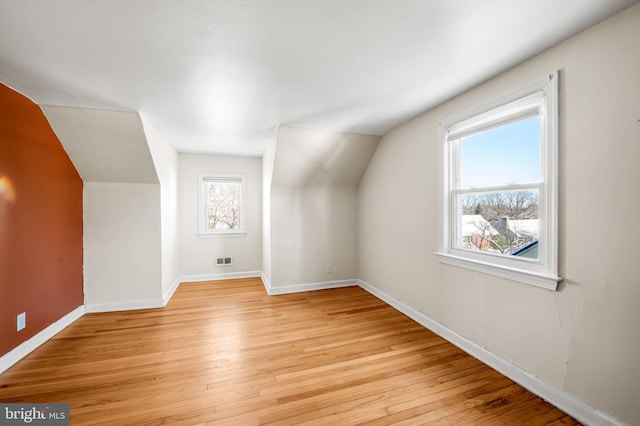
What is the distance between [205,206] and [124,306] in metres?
1.98

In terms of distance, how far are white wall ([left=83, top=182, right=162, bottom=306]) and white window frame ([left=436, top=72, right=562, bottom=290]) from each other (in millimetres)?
3504

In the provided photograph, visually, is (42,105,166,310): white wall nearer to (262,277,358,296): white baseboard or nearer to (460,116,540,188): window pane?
(262,277,358,296): white baseboard

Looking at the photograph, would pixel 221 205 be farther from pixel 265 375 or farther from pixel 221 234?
pixel 265 375

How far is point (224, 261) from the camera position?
460cm

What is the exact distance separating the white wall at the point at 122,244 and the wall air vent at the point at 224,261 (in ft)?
4.37

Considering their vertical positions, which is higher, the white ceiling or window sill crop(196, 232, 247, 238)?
the white ceiling

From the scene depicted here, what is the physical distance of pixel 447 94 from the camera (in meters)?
2.27

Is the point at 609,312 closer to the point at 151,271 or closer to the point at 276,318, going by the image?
the point at 276,318

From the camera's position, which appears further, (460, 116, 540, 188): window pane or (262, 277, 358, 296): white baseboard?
(262, 277, 358, 296): white baseboard

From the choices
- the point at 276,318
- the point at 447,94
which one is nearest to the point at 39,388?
the point at 276,318

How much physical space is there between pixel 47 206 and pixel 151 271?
4.09ft

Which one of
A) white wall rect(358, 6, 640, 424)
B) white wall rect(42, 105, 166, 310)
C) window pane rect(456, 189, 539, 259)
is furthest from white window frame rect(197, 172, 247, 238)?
white wall rect(358, 6, 640, 424)

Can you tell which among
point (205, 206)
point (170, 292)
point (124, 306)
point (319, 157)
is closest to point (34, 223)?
point (124, 306)

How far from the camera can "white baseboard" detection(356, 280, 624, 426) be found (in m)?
1.43
